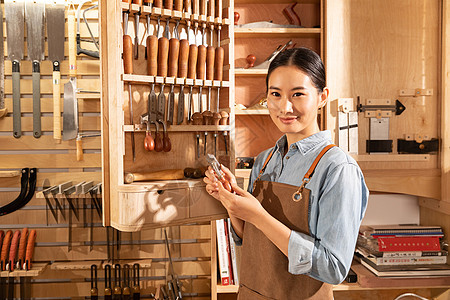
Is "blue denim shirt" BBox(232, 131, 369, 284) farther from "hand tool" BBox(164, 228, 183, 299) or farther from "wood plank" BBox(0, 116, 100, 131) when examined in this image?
"wood plank" BBox(0, 116, 100, 131)

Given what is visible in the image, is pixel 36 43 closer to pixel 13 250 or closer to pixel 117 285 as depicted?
pixel 13 250

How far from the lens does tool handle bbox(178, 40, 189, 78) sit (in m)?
1.74

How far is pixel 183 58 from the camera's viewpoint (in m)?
1.74

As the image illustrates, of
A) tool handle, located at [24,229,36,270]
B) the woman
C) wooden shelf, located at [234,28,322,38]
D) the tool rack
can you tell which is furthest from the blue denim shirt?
tool handle, located at [24,229,36,270]

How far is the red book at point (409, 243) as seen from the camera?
226cm

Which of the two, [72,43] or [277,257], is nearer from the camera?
[277,257]

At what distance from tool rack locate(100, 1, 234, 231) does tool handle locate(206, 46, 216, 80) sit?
0.17ft

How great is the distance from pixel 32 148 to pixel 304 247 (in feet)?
7.61

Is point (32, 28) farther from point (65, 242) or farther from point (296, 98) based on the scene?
point (296, 98)

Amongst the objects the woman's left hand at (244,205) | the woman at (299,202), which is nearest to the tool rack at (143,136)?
the woman at (299,202)

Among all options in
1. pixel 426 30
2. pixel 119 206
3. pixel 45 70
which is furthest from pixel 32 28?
pixel 426 30

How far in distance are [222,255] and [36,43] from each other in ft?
6.48

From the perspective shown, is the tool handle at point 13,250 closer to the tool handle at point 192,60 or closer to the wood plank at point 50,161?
the wood plank at point 50,161

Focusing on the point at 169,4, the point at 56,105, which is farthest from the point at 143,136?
the point at 56,105
